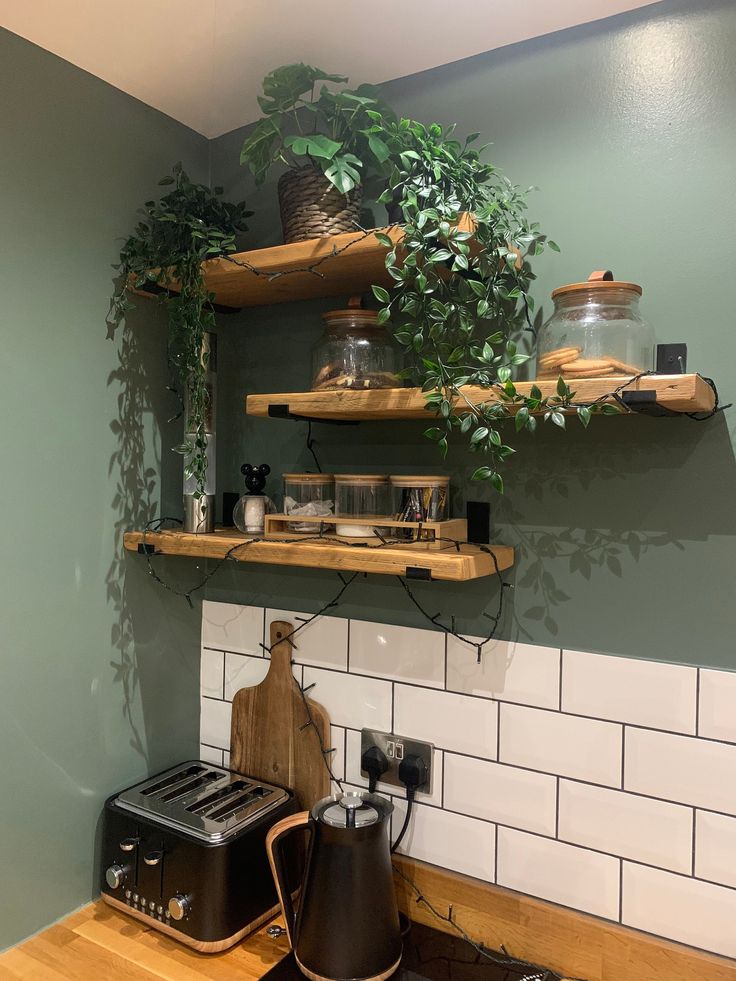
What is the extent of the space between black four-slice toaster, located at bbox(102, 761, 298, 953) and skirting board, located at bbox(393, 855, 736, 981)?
272mm

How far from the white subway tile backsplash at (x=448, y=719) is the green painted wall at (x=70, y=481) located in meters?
0.57

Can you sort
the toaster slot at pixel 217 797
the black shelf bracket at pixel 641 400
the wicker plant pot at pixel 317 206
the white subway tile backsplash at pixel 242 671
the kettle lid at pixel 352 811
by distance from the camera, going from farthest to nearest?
1. the white subway tile backsplash at pixel 242 671
2. the toaster slot at pixel 217 797
3. the wicker plant pot at pixel 317 206
4. the kettle lid at pixel 352 811
5. the black shelf bracket at pixel 641 400

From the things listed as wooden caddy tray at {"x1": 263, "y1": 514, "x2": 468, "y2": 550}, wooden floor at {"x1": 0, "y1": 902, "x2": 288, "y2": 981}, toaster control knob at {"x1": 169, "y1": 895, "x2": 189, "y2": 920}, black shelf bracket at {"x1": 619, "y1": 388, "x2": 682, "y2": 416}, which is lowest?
wooden floor at {"x1": 0, "y1": 902, "x2": 288, "y2": 981}

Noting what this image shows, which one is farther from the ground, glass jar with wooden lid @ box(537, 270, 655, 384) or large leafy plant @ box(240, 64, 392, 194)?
large leafy plant @ box(240, 64, 392, 194)

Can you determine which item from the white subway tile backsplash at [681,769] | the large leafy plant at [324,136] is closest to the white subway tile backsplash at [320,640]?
the white subway tile backsplash at [681,769]

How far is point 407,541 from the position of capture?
125cm

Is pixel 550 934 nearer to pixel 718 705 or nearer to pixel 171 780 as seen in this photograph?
pixel 718 705

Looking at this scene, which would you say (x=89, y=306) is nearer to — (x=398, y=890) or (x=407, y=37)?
(x=407, y=37)

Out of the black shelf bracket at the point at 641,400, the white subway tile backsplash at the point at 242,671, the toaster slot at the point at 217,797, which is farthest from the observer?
the white subway tile backsplash at the point at 242,671

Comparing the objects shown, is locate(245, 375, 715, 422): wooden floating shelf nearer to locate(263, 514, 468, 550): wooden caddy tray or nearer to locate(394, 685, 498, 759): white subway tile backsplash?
locate(263, 514, 468, 550): wooden caddy tray

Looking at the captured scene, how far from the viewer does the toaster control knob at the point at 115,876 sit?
1.39m

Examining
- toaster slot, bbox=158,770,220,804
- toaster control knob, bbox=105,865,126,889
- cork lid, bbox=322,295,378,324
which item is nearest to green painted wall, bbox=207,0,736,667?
cork lid, bbox=322,295,378,324

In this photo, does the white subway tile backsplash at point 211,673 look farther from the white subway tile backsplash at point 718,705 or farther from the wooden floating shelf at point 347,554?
the white subway tile backsplash at point 718,705

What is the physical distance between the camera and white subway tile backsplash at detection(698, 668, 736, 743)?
3.65 feet
